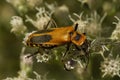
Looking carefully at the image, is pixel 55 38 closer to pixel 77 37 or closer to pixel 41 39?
pixel 41 39

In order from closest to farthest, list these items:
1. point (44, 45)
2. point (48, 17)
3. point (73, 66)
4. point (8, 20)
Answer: point (44, 45)
point (73, 66)
point (48, 17)
point (8, 20)

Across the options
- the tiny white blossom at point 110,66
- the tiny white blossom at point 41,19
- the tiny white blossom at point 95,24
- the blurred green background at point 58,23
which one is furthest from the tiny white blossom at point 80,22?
the tiny white blossom at point 110,66

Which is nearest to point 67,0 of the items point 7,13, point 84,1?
point 84,1

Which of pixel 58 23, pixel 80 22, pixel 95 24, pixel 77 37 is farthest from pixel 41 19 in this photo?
pixel 77 37

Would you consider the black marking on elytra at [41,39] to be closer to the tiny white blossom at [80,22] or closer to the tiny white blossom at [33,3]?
the tiny white blossom at [80,22]

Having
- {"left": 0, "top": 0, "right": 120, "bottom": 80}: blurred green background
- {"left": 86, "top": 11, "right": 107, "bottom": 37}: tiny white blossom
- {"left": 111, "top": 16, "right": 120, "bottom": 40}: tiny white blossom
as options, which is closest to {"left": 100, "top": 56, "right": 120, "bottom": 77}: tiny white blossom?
{"left": 0, "top": 0, "right": 120, "bottom": 80}: blurred green background

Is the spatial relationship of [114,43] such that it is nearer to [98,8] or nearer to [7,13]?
[98,8]

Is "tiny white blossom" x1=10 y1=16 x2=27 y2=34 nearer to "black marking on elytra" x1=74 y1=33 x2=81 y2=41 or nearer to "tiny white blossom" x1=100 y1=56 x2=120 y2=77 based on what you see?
"black marking on elytra" x1=74 y1=33 x2=81 y2=41
